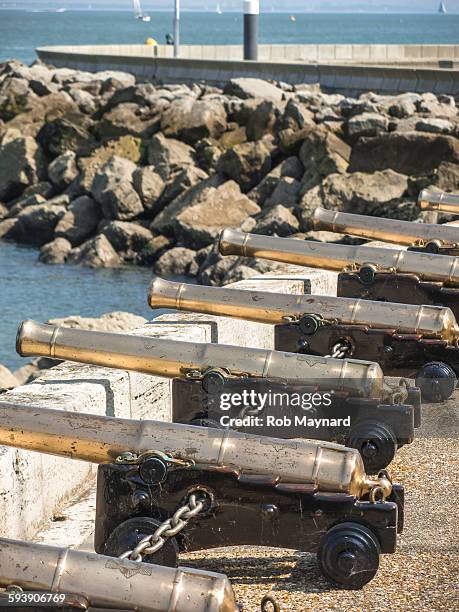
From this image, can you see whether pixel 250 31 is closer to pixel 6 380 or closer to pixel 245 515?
pixel 6 380

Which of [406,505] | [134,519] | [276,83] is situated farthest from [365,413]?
[276,83]

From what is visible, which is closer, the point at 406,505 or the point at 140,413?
the point at 406,505

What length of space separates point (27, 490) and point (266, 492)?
38.0 inches

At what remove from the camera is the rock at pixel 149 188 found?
2741cm

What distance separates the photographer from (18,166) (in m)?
31.9

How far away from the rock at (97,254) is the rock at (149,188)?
4.63ft

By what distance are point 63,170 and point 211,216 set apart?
608 centimetres

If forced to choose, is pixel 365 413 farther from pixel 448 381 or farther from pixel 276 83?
pixel 276 83

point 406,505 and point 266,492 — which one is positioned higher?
point 266,492

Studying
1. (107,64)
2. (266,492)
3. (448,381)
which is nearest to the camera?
(266,492)

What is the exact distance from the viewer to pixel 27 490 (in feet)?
16.4

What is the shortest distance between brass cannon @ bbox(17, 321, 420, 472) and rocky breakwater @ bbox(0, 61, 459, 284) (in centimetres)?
1318

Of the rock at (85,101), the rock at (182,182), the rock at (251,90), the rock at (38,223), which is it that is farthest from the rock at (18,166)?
the rock at (182,182)

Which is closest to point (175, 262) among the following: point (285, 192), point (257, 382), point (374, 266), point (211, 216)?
point (211, 216)
